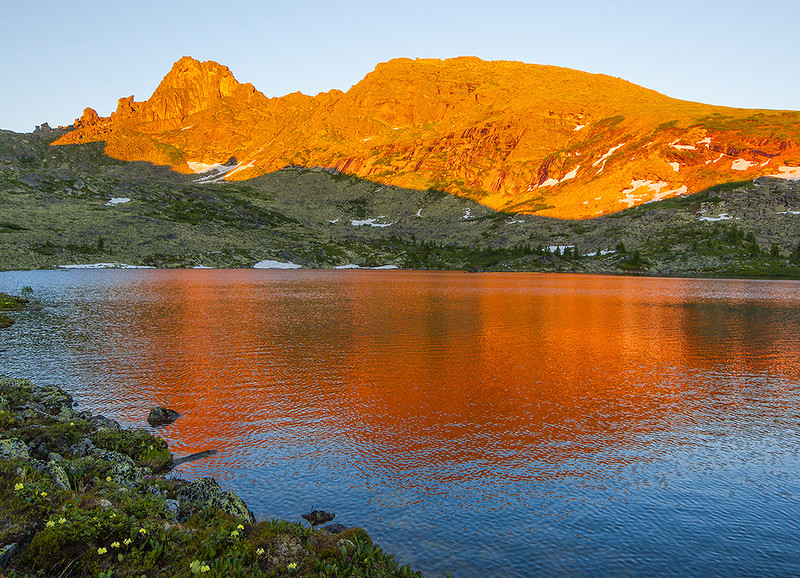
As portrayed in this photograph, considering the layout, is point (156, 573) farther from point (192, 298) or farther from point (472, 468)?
point (192, 298)

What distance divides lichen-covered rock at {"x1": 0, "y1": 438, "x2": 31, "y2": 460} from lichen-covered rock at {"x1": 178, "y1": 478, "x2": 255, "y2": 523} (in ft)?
18.6

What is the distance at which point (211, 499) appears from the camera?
15.2 metres

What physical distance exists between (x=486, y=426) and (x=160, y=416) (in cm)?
1774

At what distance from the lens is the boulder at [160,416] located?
2547cm

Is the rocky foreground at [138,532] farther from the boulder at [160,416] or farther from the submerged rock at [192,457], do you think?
the boulder at [160,416]

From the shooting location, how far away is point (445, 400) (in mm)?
30047

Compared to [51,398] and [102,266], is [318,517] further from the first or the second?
[102,266]

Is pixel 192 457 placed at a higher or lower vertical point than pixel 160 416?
lower

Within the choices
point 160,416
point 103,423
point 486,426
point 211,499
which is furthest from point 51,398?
point 486,426

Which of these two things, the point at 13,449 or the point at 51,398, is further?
the point at 51,398

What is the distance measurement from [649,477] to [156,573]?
18721 mm

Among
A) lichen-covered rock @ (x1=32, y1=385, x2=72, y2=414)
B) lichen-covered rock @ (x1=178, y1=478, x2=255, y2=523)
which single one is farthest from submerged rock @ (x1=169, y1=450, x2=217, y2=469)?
lichen-covered rock @ (x1=32, y1=385, x2=72, y2=414)

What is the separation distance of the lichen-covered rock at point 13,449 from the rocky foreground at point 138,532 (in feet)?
0.09

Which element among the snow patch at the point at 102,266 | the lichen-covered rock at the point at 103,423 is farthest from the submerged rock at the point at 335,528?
the snow patch at the point at 102,266
